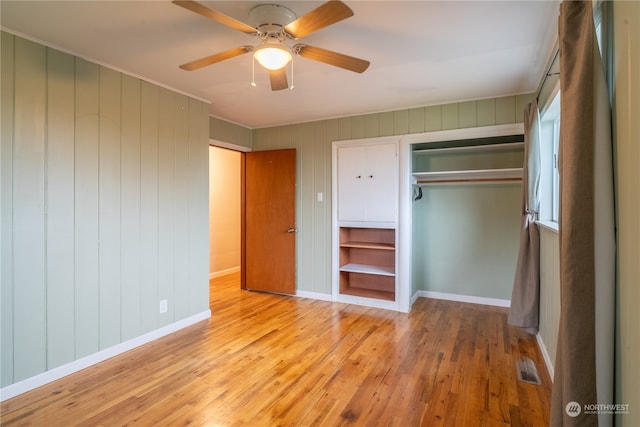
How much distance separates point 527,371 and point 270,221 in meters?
3.37

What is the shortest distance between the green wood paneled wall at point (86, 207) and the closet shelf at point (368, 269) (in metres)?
1.89

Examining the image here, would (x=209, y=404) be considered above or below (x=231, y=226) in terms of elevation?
below

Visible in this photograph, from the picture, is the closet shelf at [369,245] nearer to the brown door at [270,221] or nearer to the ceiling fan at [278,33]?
the brown door at [270,221]

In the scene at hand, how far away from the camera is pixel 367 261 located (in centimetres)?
451

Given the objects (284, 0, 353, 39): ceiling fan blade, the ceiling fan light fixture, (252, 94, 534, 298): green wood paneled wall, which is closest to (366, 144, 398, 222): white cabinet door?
(252, 94, 534, 298): green wood paneled wall

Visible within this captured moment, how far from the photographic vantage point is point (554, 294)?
2.35 meters

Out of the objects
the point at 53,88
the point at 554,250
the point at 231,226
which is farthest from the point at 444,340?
the point at 231,226

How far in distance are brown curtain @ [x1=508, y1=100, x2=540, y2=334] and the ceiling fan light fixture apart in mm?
2184

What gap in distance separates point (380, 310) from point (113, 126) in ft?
10.9

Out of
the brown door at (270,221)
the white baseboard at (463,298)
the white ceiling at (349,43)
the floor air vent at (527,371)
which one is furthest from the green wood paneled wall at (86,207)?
the floor air vent at (527,371)

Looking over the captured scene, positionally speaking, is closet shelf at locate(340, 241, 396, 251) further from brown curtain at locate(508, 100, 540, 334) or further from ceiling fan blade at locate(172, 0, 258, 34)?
ceiling fan blade at locate(172, 0, 258, 34)

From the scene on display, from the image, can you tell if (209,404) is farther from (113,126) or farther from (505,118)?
(505,118)

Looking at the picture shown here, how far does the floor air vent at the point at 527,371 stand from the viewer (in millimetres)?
2355

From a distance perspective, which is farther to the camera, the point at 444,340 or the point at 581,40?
the point at 444,340
